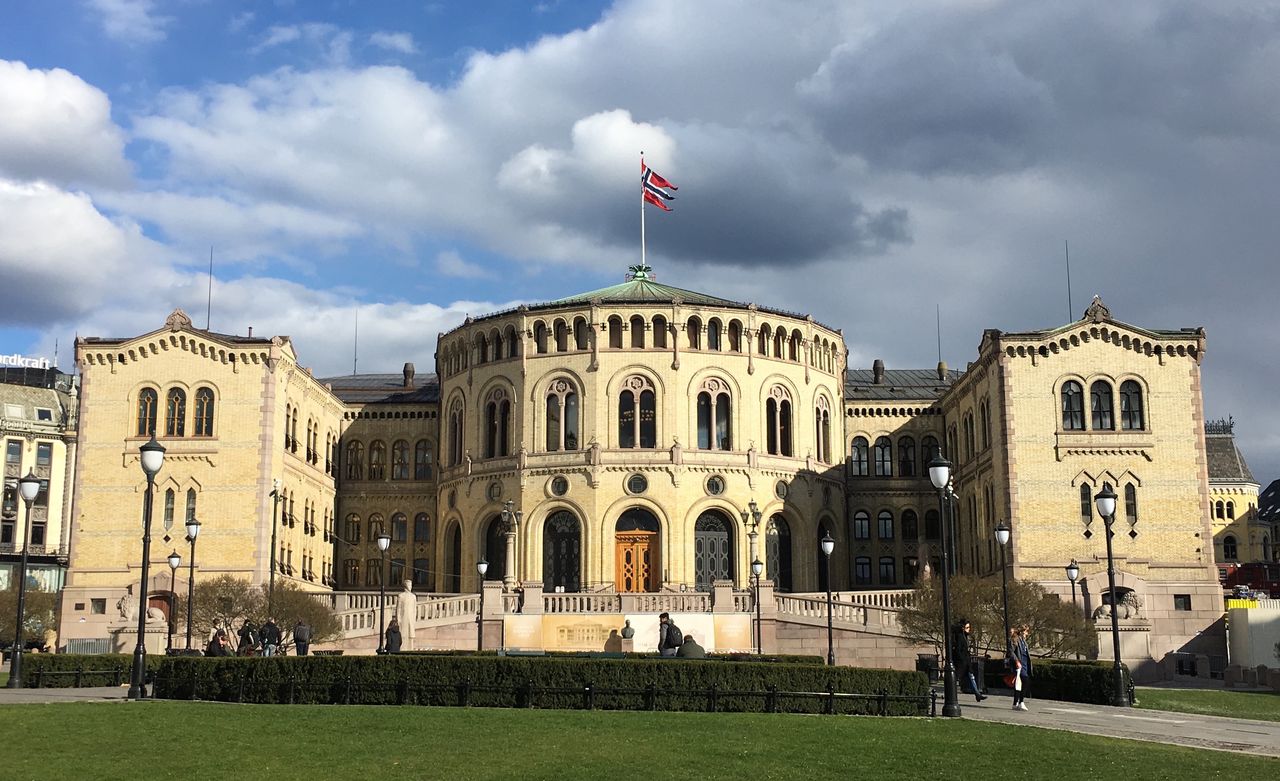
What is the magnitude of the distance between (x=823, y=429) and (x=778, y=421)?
4204 millimetres

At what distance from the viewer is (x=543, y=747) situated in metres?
21.1

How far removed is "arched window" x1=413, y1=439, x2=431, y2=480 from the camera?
7350 centimetres

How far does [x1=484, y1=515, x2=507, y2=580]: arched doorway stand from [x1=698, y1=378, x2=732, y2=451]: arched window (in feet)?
34.1

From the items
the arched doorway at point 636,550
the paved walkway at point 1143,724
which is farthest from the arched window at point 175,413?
the paved walkway at point 1143,724

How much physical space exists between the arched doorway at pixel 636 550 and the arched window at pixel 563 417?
4518 mm

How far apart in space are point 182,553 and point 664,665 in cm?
3772

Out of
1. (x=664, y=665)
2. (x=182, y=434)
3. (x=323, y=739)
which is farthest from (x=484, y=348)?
(x=323, y=739)

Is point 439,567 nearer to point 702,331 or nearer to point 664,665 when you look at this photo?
point 702,331

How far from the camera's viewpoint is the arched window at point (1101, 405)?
195 feet

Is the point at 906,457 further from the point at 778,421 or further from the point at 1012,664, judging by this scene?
the point at 1012,664

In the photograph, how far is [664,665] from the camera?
89.1ft

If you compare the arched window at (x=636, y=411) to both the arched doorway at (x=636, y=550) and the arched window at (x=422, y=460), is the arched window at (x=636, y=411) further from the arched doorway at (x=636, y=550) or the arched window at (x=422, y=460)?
the arched window at (x=422, y=460)

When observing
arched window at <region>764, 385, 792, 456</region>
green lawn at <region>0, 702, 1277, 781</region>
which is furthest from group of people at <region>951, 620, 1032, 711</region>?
arched window at <region>764, 385, 792, 456</region>

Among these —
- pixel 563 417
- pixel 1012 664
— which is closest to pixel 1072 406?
pixel 563 417
